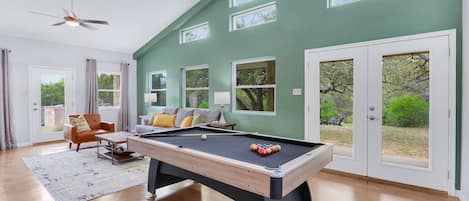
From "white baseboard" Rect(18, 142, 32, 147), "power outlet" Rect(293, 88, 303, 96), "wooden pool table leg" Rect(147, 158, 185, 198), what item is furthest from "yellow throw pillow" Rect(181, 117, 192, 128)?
"white baseboard" Rect(18, 142, 32, 147)

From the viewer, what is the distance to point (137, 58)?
7.38 meters

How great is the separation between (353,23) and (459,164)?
220 cm

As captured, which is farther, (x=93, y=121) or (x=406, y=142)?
(x=93, y=121)

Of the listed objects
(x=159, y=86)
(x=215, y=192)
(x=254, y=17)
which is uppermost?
(x=254, y=17)

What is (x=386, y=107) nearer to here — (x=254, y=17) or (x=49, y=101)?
(x=254, y=17)

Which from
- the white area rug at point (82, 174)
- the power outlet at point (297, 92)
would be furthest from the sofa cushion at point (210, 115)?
the power outlet at point (297, 92)

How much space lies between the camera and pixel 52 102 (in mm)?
5703

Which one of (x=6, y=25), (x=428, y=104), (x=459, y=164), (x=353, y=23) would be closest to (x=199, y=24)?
(x=353, y=23)

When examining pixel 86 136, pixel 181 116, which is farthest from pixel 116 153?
pixel 181 116

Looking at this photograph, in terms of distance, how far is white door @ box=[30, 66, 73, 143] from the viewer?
5.42m

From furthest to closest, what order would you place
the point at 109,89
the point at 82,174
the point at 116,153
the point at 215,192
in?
the point at 109,89, the point at 116,153, the point at 82,174, the point at 215,192

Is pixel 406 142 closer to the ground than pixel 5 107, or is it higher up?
closer to the ground

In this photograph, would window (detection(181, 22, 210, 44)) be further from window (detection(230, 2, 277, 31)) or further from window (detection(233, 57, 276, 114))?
window (detection(233, 57, 276, 114))

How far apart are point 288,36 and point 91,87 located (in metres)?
5.40
